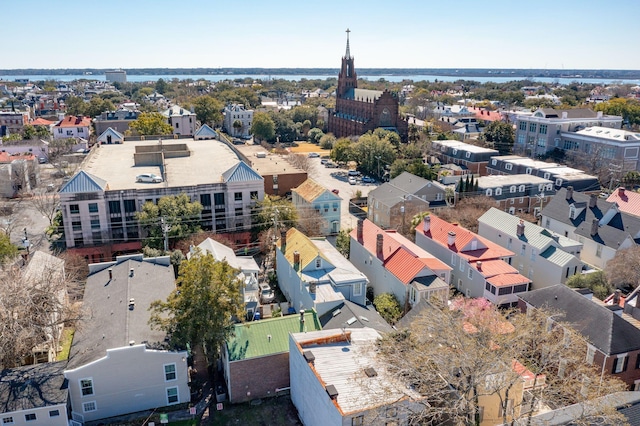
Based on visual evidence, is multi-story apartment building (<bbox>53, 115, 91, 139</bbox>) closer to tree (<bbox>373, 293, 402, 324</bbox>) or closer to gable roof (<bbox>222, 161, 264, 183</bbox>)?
gable roof (<bbox>222, 161, 264, 183</bbox>)

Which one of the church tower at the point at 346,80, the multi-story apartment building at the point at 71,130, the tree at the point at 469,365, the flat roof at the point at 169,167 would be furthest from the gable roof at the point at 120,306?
the church tower at the point at 346,80

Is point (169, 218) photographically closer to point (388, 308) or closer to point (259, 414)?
point (388, 308)

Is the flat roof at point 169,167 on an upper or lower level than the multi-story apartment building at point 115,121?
lower

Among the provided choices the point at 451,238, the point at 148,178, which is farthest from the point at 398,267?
the point at 148,178

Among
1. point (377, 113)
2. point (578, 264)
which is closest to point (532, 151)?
point (377, 113)

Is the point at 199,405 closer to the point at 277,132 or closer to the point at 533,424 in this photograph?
the point at 533,424

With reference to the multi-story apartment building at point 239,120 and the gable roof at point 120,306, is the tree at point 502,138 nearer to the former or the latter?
the multi-story apartment building at point 239,120

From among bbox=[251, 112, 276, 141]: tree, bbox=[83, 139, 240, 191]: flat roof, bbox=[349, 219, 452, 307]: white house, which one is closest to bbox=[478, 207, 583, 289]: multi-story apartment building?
bbox=[349, 219, 452, 307]: white house
